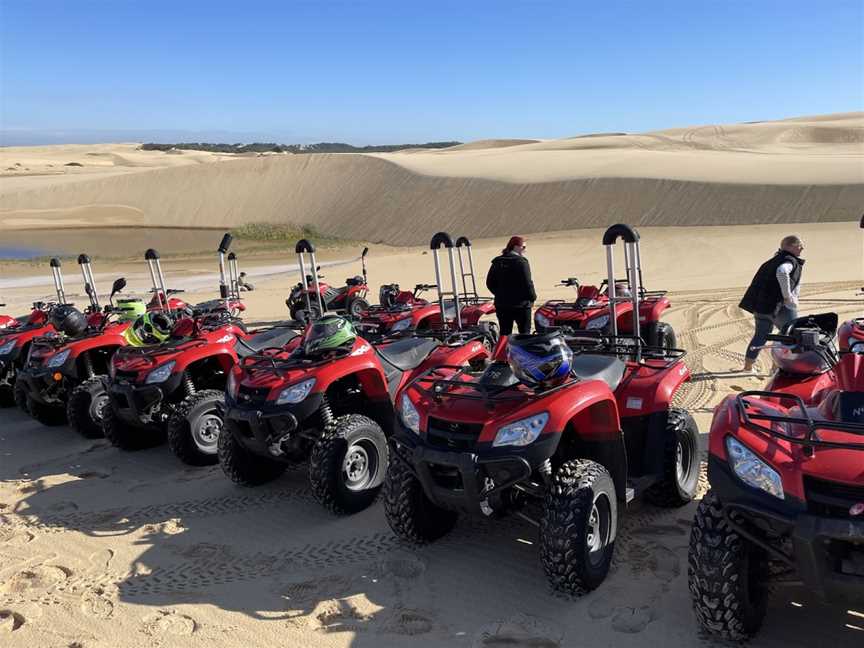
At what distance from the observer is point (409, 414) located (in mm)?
4551

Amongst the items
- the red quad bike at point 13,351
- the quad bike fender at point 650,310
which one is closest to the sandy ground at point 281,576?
the quad bike fender at point 650,310

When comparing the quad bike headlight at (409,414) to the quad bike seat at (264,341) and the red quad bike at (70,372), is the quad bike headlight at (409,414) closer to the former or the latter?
the quad bike seat at (264,341)

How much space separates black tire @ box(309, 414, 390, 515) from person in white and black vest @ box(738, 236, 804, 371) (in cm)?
447

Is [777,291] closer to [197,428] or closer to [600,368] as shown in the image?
[600,368]

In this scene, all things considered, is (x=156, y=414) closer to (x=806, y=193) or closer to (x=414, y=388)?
(x=414, y=388)

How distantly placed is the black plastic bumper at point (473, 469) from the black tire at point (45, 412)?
5.87 meters

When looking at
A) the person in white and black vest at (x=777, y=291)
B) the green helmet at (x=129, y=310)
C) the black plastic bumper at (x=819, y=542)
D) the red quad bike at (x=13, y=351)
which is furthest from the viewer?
the red quad bike at (x=13, y=351)

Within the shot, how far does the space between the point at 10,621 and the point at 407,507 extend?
91.7 inches

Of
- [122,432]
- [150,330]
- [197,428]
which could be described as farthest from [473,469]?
[150,330]

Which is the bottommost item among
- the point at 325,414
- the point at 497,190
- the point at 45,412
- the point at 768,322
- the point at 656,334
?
the point at 45,412

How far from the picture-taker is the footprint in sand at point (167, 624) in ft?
13.6

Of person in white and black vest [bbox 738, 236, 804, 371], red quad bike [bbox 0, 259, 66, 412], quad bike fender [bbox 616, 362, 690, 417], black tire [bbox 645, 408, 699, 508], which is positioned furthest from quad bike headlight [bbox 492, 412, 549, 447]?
red quad bike [bbox 0, 259, 66, 412]

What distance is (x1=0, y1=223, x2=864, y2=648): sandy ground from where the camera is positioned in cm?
394

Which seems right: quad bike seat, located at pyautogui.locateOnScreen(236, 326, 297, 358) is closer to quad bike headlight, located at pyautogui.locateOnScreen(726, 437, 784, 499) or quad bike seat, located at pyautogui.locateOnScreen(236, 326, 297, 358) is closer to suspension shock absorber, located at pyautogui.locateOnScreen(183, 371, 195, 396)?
suspension shock absorber, located at pyautogui.locateOnScreen(183, 371, 195, 396)
